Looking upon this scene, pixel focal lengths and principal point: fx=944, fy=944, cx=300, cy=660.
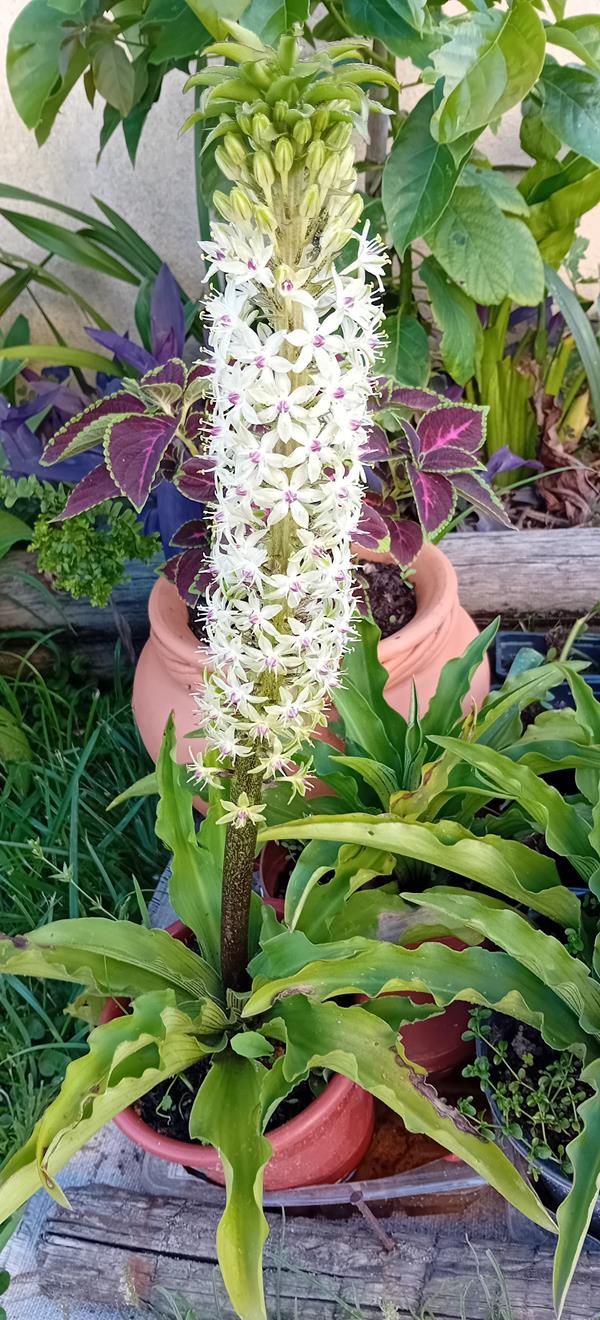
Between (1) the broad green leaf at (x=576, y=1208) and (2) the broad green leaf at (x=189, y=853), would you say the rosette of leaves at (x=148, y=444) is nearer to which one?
(2) the broad green leaf at (x=189, y=853)

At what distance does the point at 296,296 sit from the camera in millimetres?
546

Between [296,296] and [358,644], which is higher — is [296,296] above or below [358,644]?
above

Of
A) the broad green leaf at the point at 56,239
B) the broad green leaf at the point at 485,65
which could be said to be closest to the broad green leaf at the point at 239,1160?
the broad green leaf at the point at 485,65

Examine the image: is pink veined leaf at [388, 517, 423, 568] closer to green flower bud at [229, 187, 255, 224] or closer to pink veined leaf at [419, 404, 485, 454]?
pink veined leaf at [419, 404, 485, 454]

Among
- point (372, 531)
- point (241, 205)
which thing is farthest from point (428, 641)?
point (241, 205)

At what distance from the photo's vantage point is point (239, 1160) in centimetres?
81

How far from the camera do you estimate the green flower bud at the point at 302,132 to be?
0.51m

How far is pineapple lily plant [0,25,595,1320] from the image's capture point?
21.6 inches

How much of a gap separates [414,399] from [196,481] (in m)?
0.31

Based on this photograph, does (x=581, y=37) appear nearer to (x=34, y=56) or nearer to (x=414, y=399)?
(x=414, y=399)

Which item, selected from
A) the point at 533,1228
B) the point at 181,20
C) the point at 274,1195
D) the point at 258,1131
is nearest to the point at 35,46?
the point at 181,20

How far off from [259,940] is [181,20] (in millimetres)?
1135

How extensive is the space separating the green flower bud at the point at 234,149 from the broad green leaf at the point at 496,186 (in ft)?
3.16

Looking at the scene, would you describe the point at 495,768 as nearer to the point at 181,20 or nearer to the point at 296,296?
the point at 296,296
